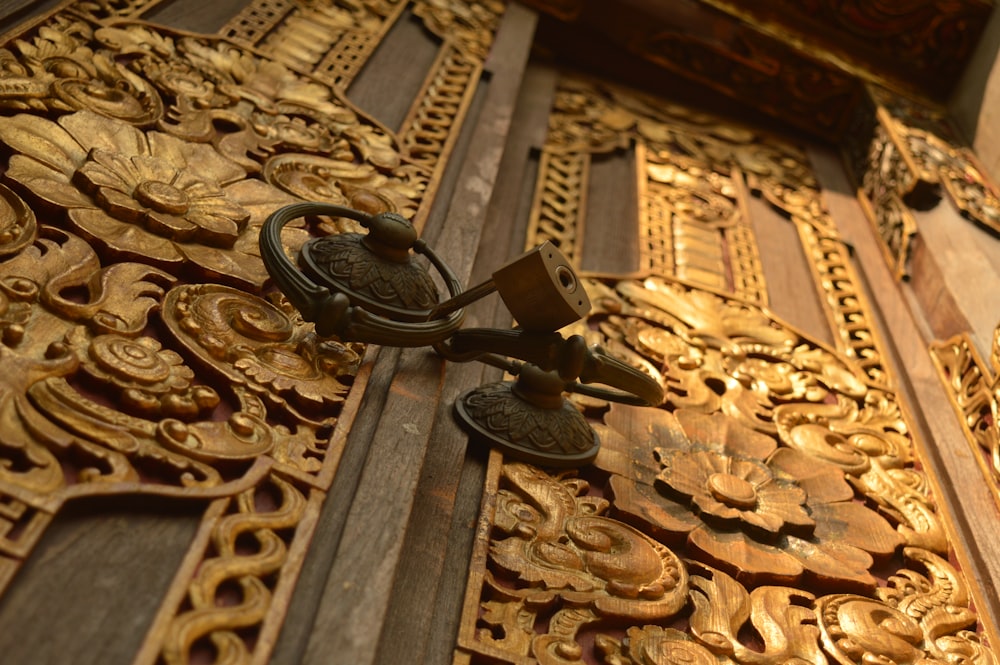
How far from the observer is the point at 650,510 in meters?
1.14

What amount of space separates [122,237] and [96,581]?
0.48 meters

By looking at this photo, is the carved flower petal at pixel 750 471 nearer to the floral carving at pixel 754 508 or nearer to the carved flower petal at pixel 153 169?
the floral carving at pixel 754 508

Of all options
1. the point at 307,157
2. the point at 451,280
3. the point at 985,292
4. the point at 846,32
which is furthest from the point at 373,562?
the point at 846,32

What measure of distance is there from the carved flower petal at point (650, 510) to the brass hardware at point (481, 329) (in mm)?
57

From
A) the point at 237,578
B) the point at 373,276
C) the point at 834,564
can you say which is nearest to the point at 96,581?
the point at 237,578

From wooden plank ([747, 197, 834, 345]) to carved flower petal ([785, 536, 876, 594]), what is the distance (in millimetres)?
612

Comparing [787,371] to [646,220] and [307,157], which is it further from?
[307,157]

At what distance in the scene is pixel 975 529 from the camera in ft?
4.09

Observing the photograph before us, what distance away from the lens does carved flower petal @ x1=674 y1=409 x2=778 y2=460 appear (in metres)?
1.31

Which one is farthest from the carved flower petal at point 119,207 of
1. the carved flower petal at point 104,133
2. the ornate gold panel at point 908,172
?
the ornate gold panel at point 908,172

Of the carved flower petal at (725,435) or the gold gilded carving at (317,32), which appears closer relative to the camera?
the carved flower petal at (725,435)

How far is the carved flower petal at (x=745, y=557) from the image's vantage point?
108cm

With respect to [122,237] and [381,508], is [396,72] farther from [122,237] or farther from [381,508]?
[381,508]

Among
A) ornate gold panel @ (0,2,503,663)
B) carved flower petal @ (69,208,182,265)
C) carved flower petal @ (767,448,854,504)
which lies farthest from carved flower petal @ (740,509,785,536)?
carved flower petal @ (69,208,182,265)
